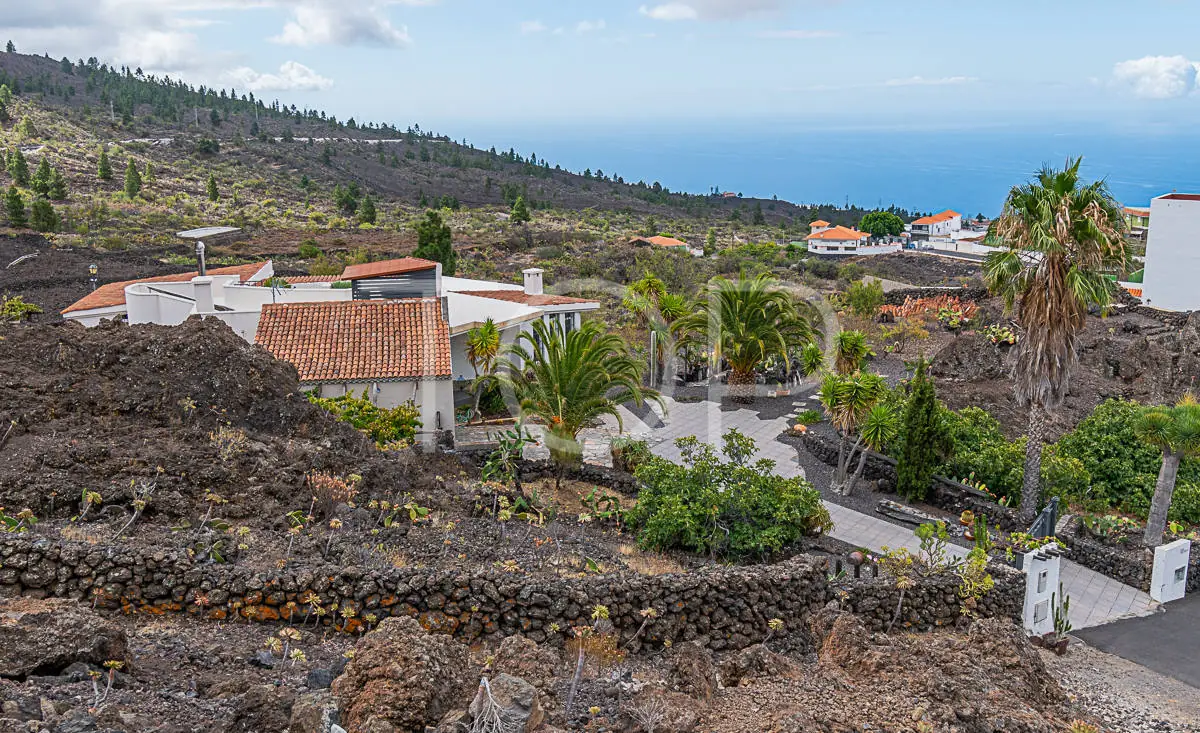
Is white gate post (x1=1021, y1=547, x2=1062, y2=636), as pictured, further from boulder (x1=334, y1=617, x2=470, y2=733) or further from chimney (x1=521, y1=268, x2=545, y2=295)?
chimney (x1=521, y1=268, x2=545, y2=295)

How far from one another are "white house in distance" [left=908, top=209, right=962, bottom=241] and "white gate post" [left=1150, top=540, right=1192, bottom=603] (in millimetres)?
66138

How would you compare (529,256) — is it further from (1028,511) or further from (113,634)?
(113,634)

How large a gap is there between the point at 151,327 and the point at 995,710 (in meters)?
13.5

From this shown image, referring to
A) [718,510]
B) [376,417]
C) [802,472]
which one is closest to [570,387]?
[376,417]

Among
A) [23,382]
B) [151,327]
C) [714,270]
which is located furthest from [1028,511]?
[714,270]

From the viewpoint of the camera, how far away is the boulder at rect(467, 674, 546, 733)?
5.77 metres

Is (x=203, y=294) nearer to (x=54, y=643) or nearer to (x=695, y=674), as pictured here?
(x=54, y=643)

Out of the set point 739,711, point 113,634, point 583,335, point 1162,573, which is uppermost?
point 583,335

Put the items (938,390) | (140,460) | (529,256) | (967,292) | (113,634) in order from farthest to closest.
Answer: (529,256) < (967,292) < (938,390) < (140,460) < (113,634)

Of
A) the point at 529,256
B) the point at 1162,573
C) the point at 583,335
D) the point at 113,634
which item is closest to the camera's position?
the point at 113,634

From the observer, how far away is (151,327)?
584 inches

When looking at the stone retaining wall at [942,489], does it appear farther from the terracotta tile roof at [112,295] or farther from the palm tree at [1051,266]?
the terracotta tile roof at [112,295]

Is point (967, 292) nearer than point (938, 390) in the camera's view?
No

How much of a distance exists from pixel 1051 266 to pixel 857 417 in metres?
4.26
